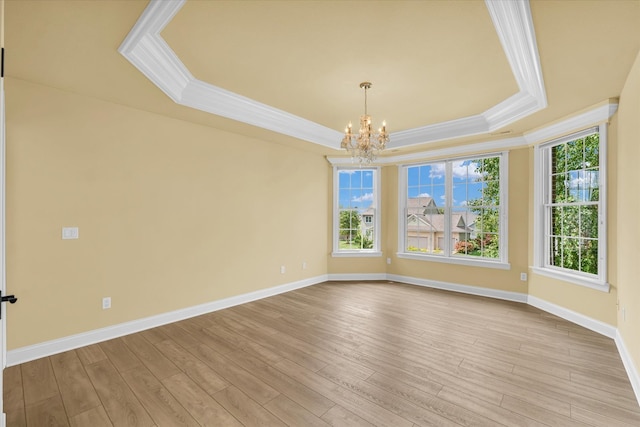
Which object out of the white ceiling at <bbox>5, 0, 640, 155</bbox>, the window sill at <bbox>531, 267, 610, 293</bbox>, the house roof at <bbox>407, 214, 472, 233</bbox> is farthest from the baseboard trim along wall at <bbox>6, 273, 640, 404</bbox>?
the white ceiling at <bbox>5, 0, 640, 155</bbox>

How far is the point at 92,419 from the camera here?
210 centimetres

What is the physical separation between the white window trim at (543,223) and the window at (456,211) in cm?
48

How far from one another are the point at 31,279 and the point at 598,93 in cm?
590

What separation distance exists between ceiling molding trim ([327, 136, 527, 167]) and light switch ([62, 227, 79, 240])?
13.6 ft

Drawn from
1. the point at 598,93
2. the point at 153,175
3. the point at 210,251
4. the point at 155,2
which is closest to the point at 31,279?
the point at 153,175

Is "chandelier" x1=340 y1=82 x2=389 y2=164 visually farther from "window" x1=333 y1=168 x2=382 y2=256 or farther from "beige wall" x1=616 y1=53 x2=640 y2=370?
"window" x1=333 y1=168 x2=382 y2=256

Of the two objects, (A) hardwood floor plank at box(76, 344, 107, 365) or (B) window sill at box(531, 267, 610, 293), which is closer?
(A) hardwood floor plank at box(76, 344, 107, 365)

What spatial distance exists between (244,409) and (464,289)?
4.40m

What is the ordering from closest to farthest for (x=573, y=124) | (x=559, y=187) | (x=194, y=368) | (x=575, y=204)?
(x=194, y=368) → (x=573, y=124) → (x=575, y=204) → (x=559, y=187)

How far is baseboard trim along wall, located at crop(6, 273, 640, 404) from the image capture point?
112 inches

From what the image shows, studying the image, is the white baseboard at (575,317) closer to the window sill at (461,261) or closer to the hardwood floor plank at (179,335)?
the window sill at (461,261)

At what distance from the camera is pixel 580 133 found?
3881 mm

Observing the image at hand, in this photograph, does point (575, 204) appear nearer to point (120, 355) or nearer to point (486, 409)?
point (486, 409)

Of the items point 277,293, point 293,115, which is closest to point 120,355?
point 277,293
